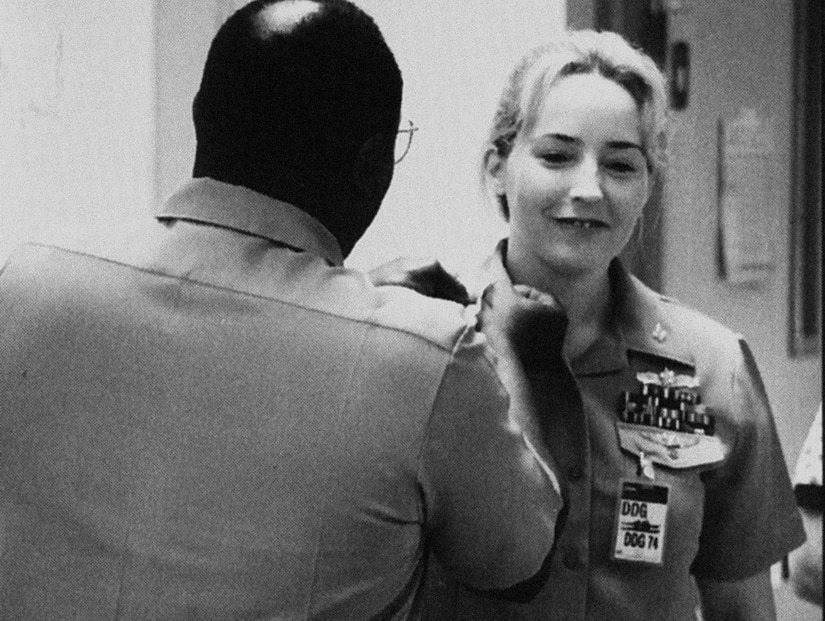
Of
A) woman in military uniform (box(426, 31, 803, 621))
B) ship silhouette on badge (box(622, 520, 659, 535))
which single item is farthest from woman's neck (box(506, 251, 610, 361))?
ship silhouette on badge (box(622, 520, 659, 535))

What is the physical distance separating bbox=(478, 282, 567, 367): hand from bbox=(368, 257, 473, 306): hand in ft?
0.21

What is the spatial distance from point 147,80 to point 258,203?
0.87 metres

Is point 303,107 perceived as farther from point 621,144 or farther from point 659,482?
point 659,482

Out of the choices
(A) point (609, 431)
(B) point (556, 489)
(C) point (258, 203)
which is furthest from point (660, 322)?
(C) point (258, 203)

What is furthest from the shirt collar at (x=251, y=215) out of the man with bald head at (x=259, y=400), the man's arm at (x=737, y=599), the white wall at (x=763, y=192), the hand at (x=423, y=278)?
the white wall at (x=763, y=192)

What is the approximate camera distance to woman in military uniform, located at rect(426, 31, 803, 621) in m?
1.62

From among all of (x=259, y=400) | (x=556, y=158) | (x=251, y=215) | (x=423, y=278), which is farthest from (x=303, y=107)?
(x=556, y=158)

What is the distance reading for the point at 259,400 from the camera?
3.71 feet

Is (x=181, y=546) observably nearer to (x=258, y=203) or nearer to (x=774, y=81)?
(x=258, y=203)

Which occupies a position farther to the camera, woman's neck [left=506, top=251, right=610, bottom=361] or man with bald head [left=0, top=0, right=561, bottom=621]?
woman's neck [left=506, top=251, right=610, bottom=361]

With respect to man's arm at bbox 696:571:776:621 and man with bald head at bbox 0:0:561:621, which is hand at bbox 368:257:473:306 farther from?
man's arm at bbox 696:571:776:621

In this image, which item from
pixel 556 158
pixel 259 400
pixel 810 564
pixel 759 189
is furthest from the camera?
pixel 759 189

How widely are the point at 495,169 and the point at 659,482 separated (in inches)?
18.0

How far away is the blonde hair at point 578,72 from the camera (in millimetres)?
1675
